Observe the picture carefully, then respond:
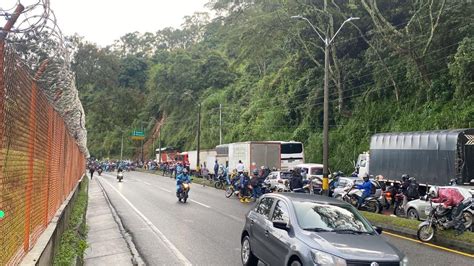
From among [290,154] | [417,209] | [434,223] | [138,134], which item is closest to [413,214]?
[417,209]

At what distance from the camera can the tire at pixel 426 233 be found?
12180 mm

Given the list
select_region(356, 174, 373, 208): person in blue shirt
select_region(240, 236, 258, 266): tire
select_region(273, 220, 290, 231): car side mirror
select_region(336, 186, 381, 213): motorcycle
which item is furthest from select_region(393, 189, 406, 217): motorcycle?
select_region(273, 220, 290, 231): car side mirror

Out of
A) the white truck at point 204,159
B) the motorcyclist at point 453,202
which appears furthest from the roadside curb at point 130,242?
the white truck at point 204,159

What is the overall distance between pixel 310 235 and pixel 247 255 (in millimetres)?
2220

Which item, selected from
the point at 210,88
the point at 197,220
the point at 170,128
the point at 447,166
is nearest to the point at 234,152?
the point at 447,166

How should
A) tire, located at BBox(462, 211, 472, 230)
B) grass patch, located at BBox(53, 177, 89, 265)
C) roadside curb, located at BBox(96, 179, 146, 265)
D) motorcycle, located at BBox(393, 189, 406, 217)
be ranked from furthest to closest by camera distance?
motorcycle, located at BBox(393, 189, 406, 217) < tire, located at BBox(462, 211, 472, 230) < roadside curb, located at BBox(96, 179, 146, 265) < grass patch, located at BBox(53, 177, 89, 265)

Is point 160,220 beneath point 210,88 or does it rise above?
beneath

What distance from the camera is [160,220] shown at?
15750 millimetres

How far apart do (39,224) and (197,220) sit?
29.9ft

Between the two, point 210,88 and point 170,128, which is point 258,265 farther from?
A: point 170,128

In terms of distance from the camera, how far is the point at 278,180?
26.4 metres

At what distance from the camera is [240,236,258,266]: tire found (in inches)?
341

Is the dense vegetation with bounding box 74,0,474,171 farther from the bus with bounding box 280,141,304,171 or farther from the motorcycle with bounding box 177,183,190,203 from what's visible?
the motorcycle with bounding box 177,183,190,203

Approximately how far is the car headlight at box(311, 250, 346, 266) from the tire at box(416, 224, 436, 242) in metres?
6.98
